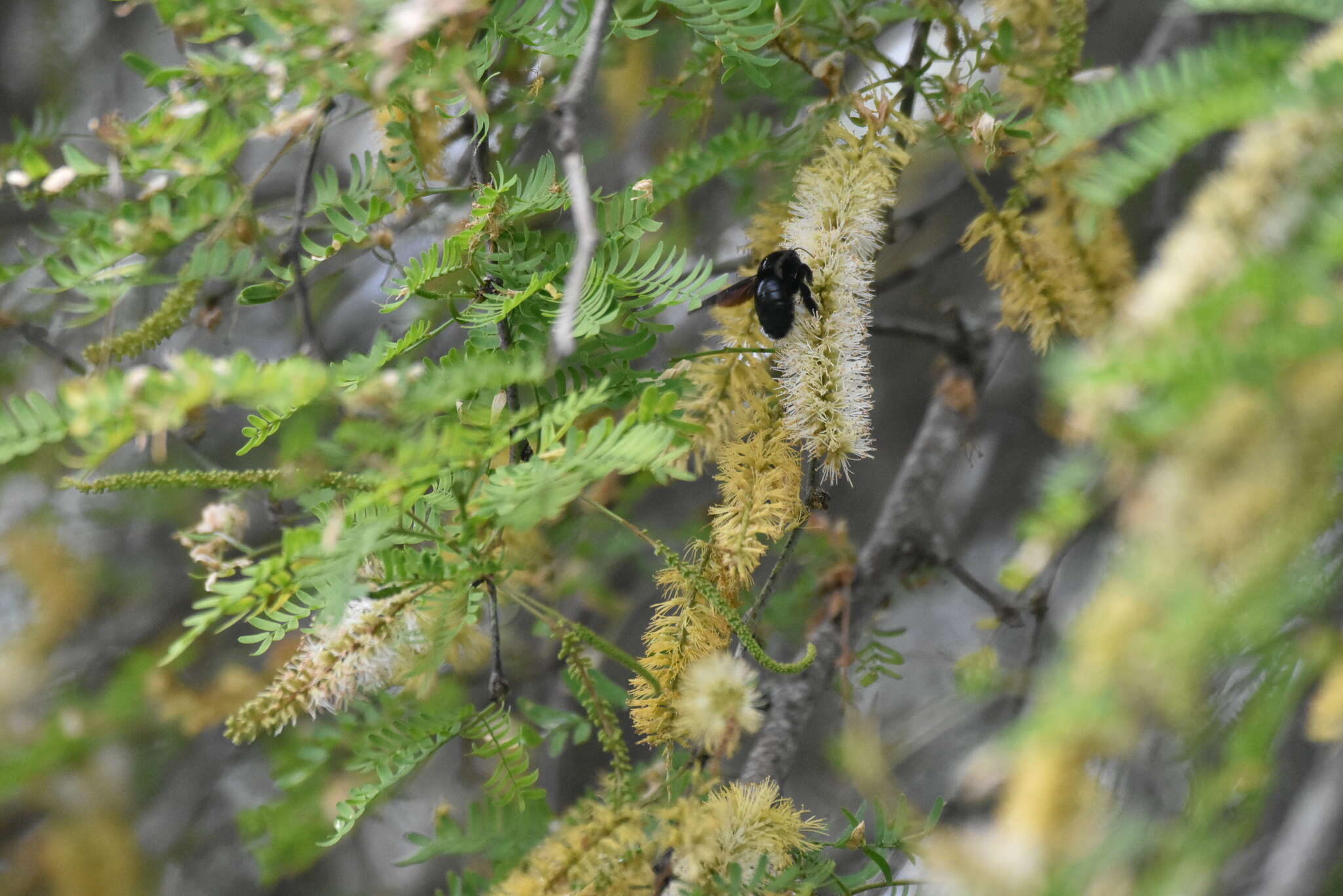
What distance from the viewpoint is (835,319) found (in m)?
0.53

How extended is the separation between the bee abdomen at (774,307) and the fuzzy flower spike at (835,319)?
11 mm

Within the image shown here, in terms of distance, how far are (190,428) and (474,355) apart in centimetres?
41

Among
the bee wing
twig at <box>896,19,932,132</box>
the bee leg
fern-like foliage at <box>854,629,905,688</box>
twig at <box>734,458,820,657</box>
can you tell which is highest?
twig at <box>896,19,932,132</box>

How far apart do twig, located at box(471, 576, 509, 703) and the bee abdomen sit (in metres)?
0.21

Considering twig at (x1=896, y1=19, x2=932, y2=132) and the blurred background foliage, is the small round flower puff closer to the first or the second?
the blurred background foliage

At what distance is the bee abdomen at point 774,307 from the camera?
0.52m

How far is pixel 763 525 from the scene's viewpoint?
514mm

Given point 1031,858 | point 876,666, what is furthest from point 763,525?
point 876,666

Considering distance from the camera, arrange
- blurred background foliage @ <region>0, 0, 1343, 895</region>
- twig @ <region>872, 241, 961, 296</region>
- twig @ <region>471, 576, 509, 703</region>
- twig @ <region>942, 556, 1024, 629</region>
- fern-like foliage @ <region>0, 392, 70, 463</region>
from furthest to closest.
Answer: twig @ <region>872, 241, 961, 296</region>
twig @ <region>942, 556, 1024, 629</region>
twig @ <region>471, 576, 509, 703</region>
fern-like foliage @ <region>0, 392, 70, 463</region>
blurred background foliage @ <region>0, 0, 1343, 895</region>

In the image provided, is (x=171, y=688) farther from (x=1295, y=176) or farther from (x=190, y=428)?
(x=1295, y=176)

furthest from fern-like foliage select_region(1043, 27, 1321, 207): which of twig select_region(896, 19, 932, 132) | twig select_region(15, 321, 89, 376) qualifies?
twig select_region(15, 321, 89, 376)

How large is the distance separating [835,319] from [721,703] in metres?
0.23

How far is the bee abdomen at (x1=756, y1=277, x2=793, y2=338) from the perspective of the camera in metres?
0.52

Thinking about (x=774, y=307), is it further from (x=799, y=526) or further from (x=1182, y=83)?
(x=1182, y=83)
